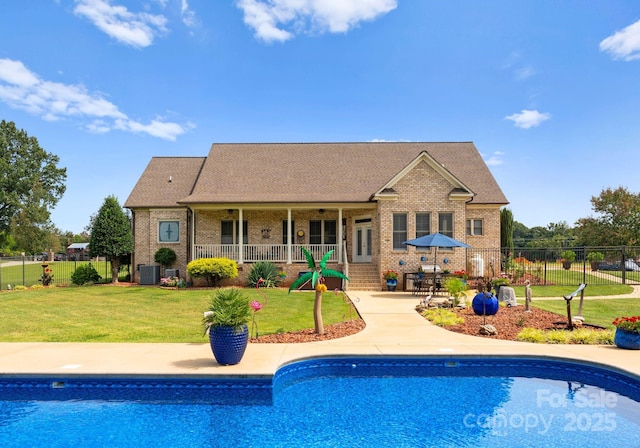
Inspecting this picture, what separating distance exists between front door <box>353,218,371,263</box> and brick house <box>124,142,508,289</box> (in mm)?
59

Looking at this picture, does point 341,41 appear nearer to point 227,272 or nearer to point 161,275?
point 227,272

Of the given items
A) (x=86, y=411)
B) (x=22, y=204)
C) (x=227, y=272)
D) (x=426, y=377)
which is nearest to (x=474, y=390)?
(x=426, y=377)

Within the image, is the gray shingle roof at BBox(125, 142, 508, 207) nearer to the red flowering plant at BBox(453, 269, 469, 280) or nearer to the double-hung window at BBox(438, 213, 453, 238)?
the double-hung window at BBox(438, 213, 453, 238)

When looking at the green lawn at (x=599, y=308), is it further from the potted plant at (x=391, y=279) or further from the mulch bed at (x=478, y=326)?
the potted plant at (x=391, y=279)

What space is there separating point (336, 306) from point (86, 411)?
9.59m

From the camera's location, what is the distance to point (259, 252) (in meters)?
21.7

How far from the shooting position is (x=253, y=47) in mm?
20750

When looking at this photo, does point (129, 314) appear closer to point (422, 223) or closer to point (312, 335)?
point (312, 335)

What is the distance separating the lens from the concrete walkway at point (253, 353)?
6.64 metres

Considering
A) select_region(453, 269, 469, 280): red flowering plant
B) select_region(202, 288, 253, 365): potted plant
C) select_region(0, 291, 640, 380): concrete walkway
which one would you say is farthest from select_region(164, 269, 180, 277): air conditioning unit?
select_region(202, 288, 253, 365): potted plant

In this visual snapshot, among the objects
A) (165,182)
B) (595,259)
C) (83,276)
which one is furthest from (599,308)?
(83,276)

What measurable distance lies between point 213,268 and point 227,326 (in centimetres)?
1322

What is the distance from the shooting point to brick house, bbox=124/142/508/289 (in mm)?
19844

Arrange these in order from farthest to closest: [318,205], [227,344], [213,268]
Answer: [318,205]
[213,268]
[227,344]
